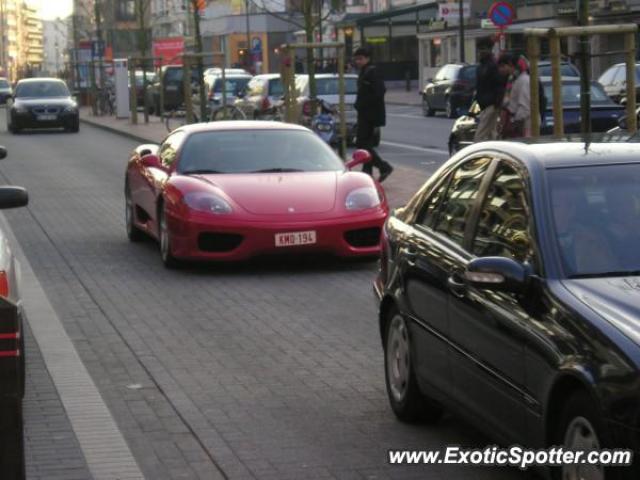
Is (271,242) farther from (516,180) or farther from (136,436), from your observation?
(516,180)

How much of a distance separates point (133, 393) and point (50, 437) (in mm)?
1136

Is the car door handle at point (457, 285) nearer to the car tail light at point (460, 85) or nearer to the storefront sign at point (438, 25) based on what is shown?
the car tail light at point (460, 85)

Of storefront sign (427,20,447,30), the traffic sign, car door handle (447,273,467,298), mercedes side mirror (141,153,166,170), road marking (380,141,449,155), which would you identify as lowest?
road marking (380,141,449,155)

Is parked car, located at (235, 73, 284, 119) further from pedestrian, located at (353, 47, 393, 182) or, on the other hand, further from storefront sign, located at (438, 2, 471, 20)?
storefront sign, located at (438, 2, 471, 20)

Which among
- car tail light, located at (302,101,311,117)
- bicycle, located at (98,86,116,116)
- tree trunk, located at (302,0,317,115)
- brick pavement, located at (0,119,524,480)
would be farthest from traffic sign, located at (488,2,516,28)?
brick pavement, located at (0,119,524,480)

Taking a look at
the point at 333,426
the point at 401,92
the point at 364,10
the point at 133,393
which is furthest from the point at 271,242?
the point at 364,10

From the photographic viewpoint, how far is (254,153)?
14750mm

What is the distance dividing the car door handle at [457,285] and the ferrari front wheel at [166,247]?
7.45m

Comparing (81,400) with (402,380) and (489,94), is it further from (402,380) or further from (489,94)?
(489,94)

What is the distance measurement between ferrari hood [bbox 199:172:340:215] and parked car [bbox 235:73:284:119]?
2339 cm

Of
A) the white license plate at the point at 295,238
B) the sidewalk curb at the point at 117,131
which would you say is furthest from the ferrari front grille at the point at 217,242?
the sidewalk curb at the point at 117,131

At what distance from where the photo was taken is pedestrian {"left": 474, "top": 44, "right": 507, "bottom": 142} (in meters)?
20.4

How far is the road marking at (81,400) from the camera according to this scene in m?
6.99

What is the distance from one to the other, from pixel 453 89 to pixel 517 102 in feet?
88.5
